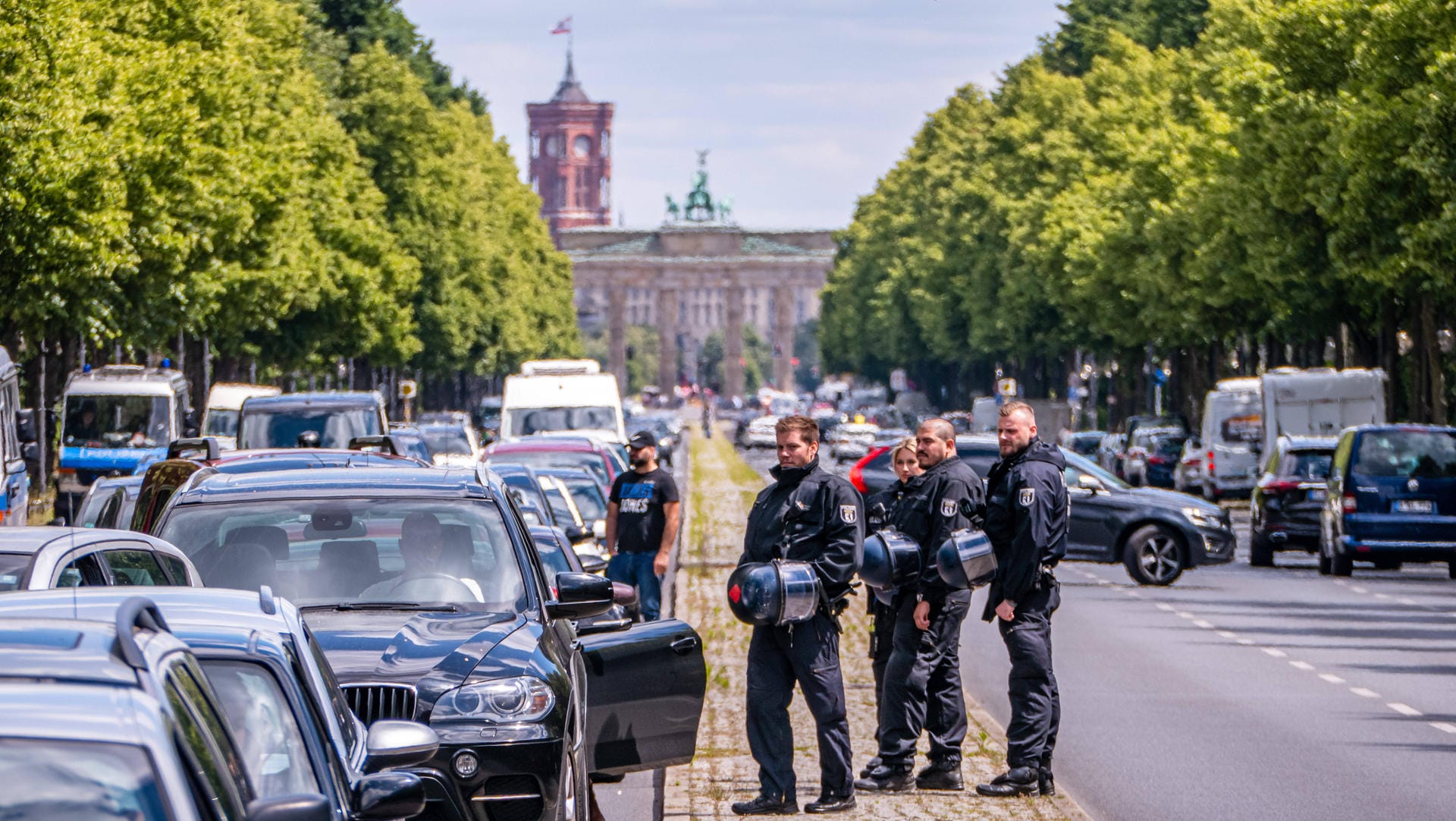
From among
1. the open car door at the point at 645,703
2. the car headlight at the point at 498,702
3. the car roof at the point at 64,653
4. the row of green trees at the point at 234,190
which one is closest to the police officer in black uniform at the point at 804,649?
the open car door at the point at 645,703

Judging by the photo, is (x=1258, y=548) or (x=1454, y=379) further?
(x=1454, y=379)

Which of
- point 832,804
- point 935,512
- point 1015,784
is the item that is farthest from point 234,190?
point 832,804

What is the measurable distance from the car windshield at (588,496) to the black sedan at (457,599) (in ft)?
52.4

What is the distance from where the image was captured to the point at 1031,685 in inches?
449

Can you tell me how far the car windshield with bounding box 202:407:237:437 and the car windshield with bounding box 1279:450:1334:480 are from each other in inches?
750

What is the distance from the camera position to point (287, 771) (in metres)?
5.45

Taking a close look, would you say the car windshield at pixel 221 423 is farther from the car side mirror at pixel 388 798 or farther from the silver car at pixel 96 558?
the car side mirror at pixel 388 798

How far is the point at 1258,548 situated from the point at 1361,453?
3839 mm

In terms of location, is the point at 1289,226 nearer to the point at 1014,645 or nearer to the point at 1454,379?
the point at 1454,379

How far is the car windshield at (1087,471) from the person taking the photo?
28266 mm

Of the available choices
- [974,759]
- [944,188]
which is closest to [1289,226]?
[974,759]

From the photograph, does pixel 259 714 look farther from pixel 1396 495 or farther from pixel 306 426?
pixel 306 426

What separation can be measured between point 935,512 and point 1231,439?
4059cm

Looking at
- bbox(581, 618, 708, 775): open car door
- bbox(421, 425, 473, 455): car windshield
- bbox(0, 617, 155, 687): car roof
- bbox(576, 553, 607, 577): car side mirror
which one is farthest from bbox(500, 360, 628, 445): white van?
bbox(0, 617, 155, 687): car roof
